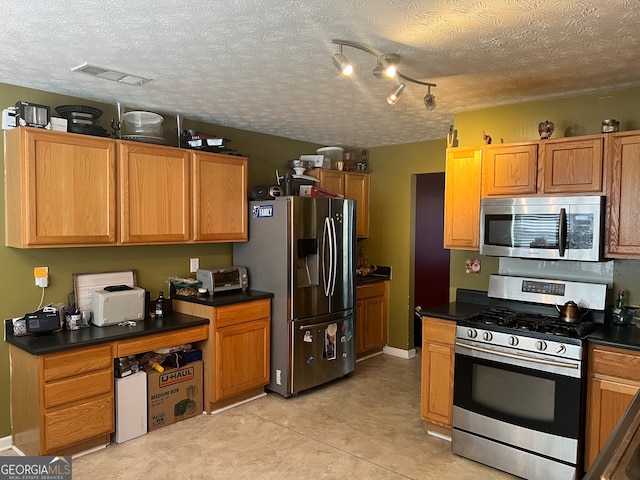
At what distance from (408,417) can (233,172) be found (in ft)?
8.41

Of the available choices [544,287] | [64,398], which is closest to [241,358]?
[64,398]

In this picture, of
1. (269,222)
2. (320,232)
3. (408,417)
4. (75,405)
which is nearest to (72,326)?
(75,405)

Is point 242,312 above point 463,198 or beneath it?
beneath

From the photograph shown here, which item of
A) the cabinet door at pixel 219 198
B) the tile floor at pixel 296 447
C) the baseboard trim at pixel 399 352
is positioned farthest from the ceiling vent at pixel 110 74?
the baseboard trim at pixel 399 352

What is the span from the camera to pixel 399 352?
555cm

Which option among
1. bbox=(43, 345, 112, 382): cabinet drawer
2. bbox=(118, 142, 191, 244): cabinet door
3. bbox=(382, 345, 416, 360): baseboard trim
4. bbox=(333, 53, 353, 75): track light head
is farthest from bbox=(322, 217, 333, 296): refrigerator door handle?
bbox=(333, 53, 353, 75): track light head

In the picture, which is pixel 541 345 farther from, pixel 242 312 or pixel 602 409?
pixel 242 312

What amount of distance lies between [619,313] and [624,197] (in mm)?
773

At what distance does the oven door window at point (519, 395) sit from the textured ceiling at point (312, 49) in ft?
5.97

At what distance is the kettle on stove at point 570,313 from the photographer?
10.0 feet

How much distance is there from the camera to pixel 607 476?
102cm

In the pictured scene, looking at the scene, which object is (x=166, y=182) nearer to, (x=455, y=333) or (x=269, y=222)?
(x=269, y=222)

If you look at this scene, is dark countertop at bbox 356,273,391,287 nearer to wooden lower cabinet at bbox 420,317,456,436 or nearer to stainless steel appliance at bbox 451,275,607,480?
wooden lower cabinet at bbox 420,317,456,436

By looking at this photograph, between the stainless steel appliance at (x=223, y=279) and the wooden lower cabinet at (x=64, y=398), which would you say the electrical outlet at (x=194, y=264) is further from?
the wooden lower cabinet at (x=64, y=398)
